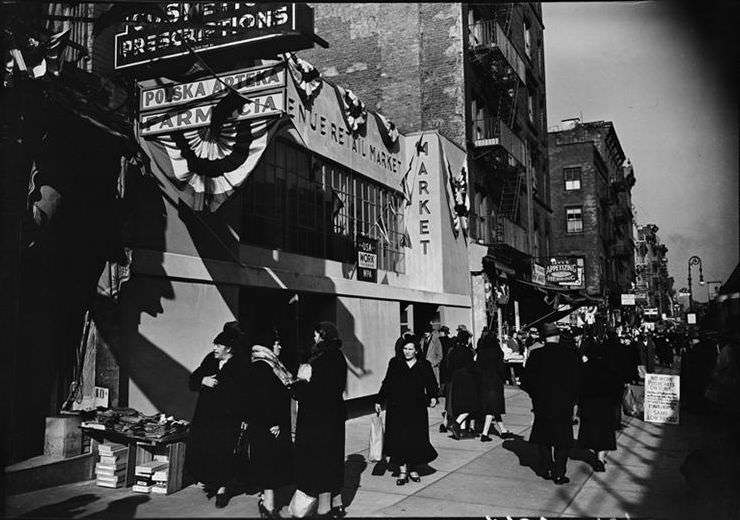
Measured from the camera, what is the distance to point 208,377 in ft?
21.8

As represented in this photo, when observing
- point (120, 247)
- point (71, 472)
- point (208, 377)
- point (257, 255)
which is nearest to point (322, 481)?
point (208, 377)

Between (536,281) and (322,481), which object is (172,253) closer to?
(322,481)

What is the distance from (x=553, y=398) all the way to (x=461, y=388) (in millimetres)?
2672

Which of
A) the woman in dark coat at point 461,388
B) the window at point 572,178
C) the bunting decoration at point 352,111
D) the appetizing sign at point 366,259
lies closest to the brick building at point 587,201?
the window at point 572,178

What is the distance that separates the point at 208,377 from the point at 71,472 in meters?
2.00

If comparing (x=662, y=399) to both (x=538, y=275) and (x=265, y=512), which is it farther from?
(x=538, y=275)

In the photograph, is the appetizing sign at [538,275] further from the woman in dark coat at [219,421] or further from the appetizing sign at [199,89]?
the woman in dark coat at [219,421]

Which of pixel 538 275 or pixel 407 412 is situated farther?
pixel 538 275

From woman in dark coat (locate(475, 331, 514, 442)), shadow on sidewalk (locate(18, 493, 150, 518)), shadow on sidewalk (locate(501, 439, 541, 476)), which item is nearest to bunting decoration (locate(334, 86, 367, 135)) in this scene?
woman in dark coat (locate(475, 331, 514, 442))

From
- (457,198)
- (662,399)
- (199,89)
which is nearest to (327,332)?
(199,89)

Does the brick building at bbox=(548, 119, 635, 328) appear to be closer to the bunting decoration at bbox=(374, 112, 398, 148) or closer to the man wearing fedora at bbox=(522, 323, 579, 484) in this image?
the bunting decoration at bbox=(374, 112, 398, 148)

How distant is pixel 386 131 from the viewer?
16922 mm

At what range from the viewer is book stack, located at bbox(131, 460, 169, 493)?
6.85 meters

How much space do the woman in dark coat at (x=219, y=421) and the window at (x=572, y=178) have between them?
4535cm
